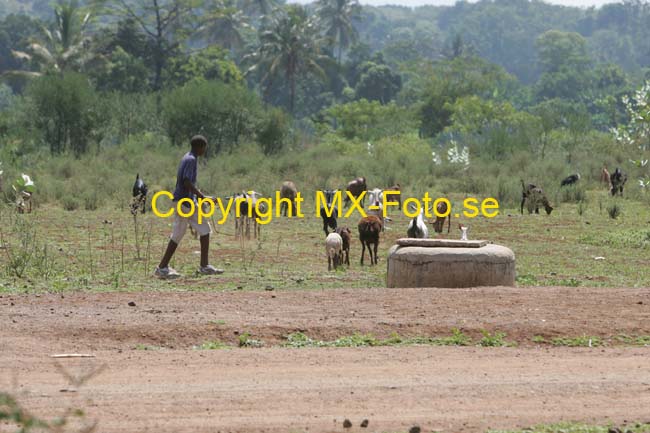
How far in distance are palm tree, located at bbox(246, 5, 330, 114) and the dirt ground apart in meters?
59.1

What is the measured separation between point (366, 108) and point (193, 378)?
178 feet

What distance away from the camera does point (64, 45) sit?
5691cm

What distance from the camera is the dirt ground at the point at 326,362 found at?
6621 mm

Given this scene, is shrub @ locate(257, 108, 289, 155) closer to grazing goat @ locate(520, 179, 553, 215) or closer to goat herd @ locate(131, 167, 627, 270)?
goat herd @ locate(131, 167, 627, 270)

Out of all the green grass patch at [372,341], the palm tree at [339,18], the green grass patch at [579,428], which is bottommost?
the green grass patch at [579,428]

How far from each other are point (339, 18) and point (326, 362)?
306 feet

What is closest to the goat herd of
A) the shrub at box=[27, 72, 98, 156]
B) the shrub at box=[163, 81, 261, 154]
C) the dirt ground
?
the dirt ground

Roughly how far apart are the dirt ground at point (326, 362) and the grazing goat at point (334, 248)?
337 cm

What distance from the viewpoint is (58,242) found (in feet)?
58.1

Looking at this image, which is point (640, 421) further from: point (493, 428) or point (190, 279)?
point (190, 279)

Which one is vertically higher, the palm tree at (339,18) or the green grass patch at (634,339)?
the palm tree at (339,18)

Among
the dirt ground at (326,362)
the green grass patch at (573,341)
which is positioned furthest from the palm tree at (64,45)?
the green grass patch at (573,341)

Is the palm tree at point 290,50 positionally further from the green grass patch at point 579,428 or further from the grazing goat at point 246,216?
the green grass patch at point 579,428

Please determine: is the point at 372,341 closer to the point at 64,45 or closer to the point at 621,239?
the point at 621,239
